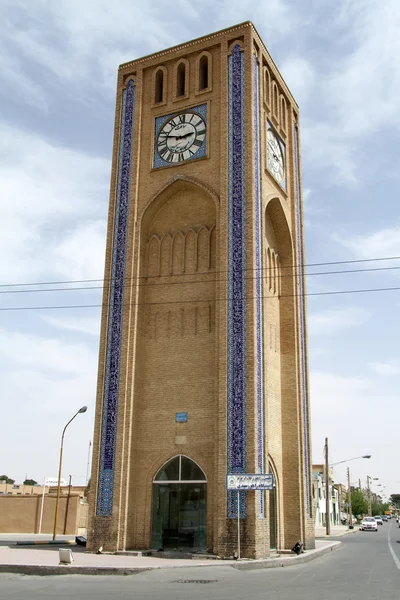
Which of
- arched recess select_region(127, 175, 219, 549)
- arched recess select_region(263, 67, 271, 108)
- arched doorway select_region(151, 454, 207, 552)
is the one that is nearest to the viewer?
arched doorway select_region(151, 454, 207, 552)

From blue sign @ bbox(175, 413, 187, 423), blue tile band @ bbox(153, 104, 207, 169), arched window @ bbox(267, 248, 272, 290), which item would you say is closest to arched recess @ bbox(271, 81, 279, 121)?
blue tile band @ bbox(153, 104, 207, 169)

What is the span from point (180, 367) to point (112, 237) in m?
5.44

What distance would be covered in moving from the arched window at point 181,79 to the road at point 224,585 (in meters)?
16.4

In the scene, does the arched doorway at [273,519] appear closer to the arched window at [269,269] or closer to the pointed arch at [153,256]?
the arched window at [269,269]

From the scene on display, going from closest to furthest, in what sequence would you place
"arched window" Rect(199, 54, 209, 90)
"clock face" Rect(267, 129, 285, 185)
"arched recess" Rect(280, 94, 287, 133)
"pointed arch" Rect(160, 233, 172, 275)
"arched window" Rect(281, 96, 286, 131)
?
1. "pointed arch" Rect(160, 233, 172, 275)
2. "clock face" Rect(267, 129, 285, 185)
3. "arched window" Rect(199, 54, 209, 90)
4. "arched recess" Rect(280, 94, 287, 133)
5. "arched window" Rect(281, 96, 286, 131)

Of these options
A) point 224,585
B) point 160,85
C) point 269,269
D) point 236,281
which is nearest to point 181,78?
point 160,85

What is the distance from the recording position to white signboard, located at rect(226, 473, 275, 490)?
16766 mm

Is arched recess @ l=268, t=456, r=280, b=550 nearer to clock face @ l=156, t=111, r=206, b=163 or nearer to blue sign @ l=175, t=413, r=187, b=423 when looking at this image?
blue sign @ l=175, t=413, r=187, b=423

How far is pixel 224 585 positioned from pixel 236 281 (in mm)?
9564

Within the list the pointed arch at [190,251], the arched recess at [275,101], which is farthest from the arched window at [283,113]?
the pointed arch at [190,251]

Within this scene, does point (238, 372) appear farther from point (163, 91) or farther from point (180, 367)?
point (163, 91)

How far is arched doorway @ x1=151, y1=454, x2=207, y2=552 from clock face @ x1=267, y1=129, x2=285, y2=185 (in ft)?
35.3

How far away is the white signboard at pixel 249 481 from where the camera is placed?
55.0 feet

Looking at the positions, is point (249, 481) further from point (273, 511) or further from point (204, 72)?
point (204, 72)
